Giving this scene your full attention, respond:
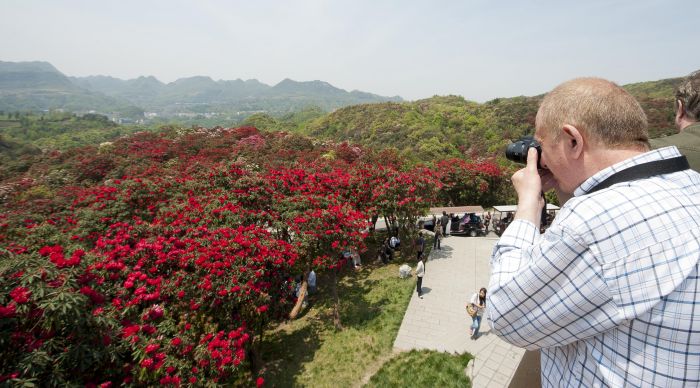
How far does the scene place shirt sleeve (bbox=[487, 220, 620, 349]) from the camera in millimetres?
879

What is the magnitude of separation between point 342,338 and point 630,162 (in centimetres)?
778

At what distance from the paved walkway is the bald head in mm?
5646

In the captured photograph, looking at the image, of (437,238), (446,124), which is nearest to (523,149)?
(437,238)

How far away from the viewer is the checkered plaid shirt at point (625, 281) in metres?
0.83

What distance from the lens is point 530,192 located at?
122 centimetres

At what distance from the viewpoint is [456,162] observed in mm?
19125

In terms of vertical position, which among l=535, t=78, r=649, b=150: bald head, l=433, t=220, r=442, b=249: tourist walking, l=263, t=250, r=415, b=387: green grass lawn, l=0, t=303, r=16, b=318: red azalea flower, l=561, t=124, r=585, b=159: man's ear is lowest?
l=263, t=250, r=415, b=387: green grass lawn

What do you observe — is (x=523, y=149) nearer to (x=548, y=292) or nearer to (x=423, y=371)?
(x=548, y=292)

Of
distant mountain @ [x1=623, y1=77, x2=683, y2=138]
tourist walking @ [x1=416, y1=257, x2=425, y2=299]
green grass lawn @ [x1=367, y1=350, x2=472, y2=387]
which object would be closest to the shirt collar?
green grass lawn @ [x1=367, y1=350, x2=472, y2=387]

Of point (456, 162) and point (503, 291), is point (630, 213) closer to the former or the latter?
point (503, 291)

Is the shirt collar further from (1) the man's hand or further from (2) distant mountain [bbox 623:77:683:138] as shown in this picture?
(2) distant mountain [bbox 623:77:683:138]

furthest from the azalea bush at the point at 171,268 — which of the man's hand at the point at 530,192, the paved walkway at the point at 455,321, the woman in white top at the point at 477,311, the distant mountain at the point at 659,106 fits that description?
the distant mountain at the point at 659,106

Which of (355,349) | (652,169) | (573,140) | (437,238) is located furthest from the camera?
(437,238)

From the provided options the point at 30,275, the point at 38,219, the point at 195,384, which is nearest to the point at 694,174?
the point at 30,275
